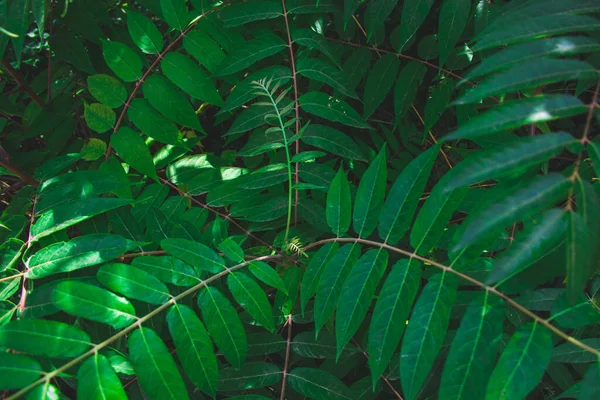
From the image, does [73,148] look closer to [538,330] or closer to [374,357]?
[374,357]

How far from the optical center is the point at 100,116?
1888 millimetres

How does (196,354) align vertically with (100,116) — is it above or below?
below

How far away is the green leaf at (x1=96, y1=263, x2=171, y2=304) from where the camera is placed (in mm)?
1253

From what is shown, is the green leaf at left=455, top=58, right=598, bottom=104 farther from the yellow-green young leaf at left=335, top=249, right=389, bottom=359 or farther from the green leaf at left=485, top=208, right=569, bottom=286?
the yellow-green young leaf at left=335, top=249, right=389, bottom=359

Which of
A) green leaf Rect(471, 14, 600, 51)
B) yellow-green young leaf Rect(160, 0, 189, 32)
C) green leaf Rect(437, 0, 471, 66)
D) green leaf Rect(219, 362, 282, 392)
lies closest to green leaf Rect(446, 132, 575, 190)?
green leaf Rect(471, 14, 600, 51)

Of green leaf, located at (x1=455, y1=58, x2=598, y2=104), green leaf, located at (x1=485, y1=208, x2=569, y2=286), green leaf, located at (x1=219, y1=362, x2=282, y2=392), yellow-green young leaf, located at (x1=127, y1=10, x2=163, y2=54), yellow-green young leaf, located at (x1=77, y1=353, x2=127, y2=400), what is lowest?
green leaf, located at (x1=219, y1=362, x2=282, y2=392)

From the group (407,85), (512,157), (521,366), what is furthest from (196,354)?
(407,85)

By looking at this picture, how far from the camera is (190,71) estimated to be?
185 centimetres

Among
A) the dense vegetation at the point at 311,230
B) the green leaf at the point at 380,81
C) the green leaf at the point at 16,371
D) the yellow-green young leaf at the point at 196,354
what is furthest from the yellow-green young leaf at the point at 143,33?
the green leaf at the point at 16,371

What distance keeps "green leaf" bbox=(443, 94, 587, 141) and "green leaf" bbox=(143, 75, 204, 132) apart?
1.11m

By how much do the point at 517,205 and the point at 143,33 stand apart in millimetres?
1512

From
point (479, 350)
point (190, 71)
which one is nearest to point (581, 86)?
point (479, 350)

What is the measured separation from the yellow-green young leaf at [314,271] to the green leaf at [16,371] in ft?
2.18

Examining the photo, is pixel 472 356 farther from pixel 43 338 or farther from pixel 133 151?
pixel 133 151
